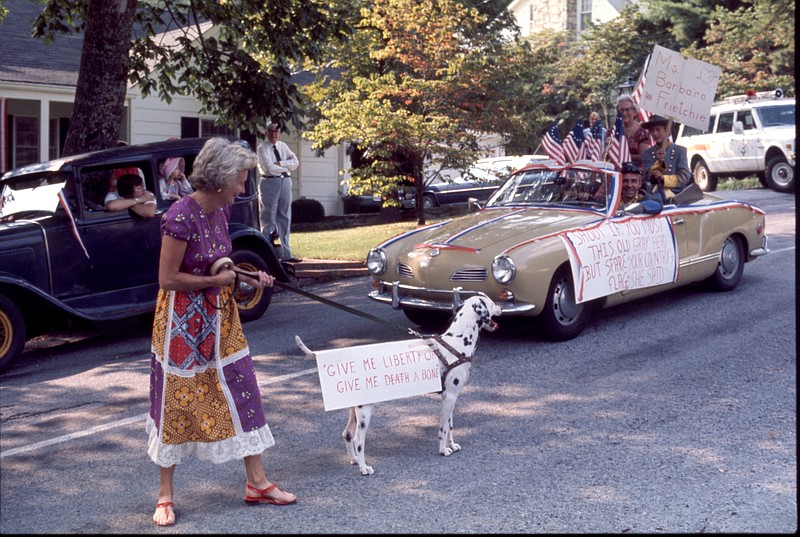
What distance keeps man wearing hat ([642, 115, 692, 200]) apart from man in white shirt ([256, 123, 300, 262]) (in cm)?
513

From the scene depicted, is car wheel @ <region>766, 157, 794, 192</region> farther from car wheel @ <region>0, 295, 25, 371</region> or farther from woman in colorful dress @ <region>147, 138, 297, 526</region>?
woman in colorful dress @ <region>147, 138, 297, 526</region>

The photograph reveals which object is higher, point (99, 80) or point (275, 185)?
point (99, 80)

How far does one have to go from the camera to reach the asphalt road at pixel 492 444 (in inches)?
183

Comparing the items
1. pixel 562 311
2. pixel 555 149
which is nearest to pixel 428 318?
pixel 562 311

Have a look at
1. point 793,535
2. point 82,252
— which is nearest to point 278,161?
point 82,252

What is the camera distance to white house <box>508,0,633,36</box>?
4434 cm

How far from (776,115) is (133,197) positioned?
1697 cm

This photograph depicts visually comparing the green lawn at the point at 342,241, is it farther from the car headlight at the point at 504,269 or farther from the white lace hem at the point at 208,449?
the white lace hem at the point at 208,449

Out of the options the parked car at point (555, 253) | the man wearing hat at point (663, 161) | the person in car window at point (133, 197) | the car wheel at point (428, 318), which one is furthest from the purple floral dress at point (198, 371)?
the man wearing hat at point (663, 161)

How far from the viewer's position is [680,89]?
38.3 ft

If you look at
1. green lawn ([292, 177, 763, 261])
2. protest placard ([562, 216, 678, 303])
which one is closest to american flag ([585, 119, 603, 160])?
protest placard ([562, 216, 678, 303])

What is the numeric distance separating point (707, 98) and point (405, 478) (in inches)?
323

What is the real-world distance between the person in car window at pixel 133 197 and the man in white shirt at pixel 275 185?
3924 mm

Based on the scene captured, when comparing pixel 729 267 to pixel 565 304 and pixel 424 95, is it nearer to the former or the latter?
pixel 565 304
